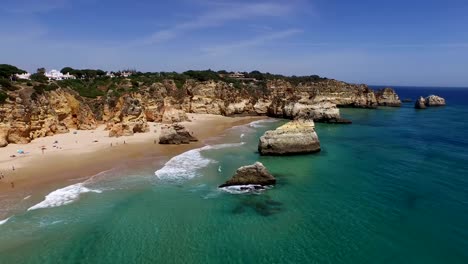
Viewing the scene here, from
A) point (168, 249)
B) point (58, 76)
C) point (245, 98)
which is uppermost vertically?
point (58, 76)

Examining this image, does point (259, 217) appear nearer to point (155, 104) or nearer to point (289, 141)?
point (289, 141)

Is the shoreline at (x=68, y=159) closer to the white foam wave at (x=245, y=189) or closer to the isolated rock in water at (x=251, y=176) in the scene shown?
the white foam wave at (x=245, y=189)

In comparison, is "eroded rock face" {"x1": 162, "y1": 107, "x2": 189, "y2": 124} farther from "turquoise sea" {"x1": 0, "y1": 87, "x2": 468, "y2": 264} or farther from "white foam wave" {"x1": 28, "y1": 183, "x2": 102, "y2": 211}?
"white foam wave" {"x1": 28, "y1": 183, "x2": 102, "y2": 211}

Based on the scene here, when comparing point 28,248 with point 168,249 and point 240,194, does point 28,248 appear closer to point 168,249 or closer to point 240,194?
point 168,249

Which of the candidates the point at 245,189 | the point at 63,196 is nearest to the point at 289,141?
the point at 245,189

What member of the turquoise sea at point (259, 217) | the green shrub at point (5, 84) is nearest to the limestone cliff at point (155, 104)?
the green shrub at point (5, 84)

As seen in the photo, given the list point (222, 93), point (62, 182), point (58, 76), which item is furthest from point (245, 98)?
point (62, 182)
